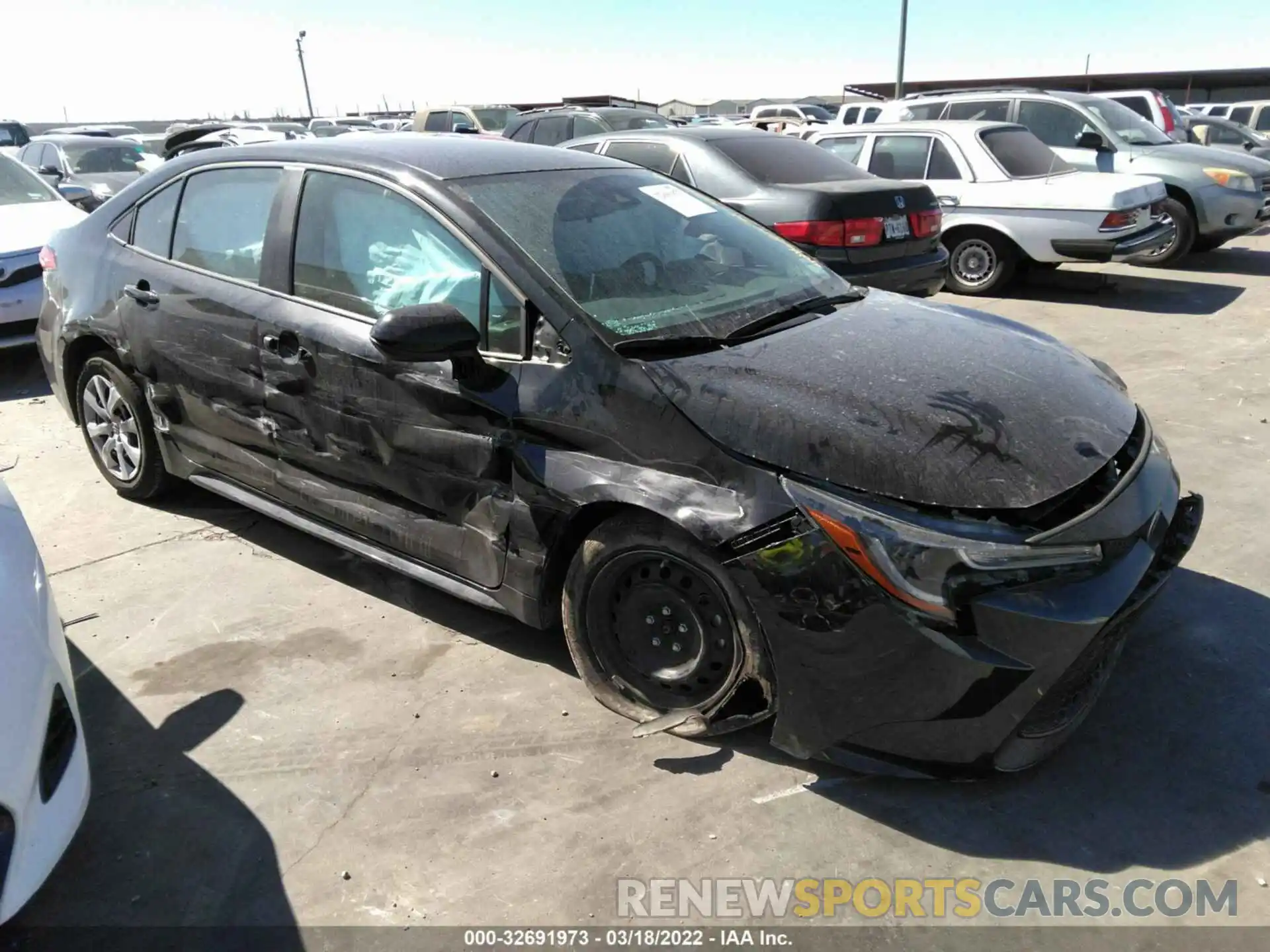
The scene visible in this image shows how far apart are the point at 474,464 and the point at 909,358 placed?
1.42 metres

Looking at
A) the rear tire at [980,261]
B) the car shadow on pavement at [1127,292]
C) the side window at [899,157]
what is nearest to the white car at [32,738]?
the rear tire at [980,261]

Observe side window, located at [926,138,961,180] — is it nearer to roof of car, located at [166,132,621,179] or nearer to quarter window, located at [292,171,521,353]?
roof of car, located at [166,132,621,179]

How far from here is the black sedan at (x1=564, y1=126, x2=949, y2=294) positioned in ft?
22.4

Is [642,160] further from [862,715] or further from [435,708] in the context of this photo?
[862,715]

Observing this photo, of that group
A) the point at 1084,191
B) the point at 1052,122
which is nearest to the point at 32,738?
the point at 1084,191

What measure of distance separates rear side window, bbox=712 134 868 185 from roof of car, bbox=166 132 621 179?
3.58m

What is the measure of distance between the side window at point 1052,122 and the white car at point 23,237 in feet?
30.9

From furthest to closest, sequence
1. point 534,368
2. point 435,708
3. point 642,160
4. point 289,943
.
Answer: point 642,160 < point 435,708 < point 534,368 < point 289,943

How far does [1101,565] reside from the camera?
251 centimetres

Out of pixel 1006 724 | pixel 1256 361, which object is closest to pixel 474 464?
pixel 1006 724

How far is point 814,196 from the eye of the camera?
6.86 meters

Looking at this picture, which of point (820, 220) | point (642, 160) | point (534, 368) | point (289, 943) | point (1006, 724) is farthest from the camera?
point (642, 160)

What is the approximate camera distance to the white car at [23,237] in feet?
23.2

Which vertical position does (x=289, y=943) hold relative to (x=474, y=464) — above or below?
below
